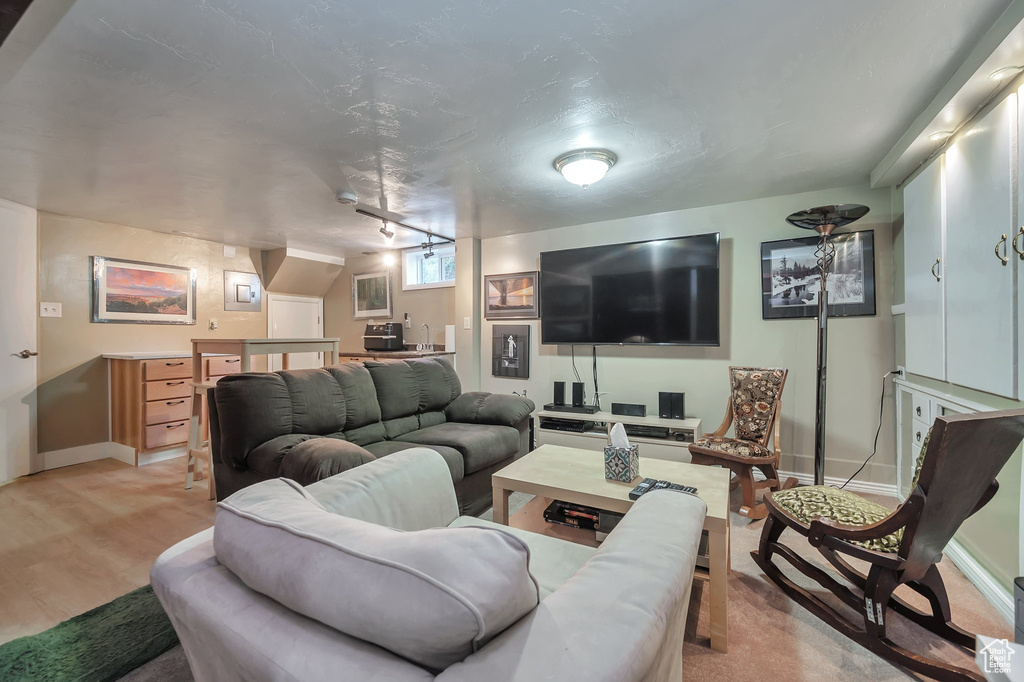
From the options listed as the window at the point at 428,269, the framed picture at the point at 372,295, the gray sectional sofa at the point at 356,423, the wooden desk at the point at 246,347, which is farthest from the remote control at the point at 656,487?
the framed picture at the point at 372,295

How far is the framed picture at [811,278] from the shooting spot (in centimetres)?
322

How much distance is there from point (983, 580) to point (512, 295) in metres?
3.83

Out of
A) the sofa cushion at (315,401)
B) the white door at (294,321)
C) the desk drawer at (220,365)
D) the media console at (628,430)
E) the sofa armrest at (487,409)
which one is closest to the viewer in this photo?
the sofa cushion at (315,401)

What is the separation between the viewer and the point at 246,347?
9.93 ft

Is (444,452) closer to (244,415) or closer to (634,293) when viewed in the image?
(244,415)

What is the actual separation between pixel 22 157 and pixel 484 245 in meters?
3.54

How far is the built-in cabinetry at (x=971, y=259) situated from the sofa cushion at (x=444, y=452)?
243 centimetres

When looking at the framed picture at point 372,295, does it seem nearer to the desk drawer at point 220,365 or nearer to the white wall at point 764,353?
the desk drawer at point 220,365

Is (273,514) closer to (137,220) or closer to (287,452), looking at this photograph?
(287,452)

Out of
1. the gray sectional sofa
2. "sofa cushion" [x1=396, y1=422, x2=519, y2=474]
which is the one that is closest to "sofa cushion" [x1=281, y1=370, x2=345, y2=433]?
the gray sectional sofa

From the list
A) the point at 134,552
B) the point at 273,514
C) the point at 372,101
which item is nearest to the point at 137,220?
the point at 134,552

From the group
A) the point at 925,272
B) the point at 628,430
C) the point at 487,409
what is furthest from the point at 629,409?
the point at 925,272

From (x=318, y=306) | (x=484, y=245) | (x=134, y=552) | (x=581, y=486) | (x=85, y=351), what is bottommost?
(x=134, y=552)

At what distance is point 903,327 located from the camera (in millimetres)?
3004
